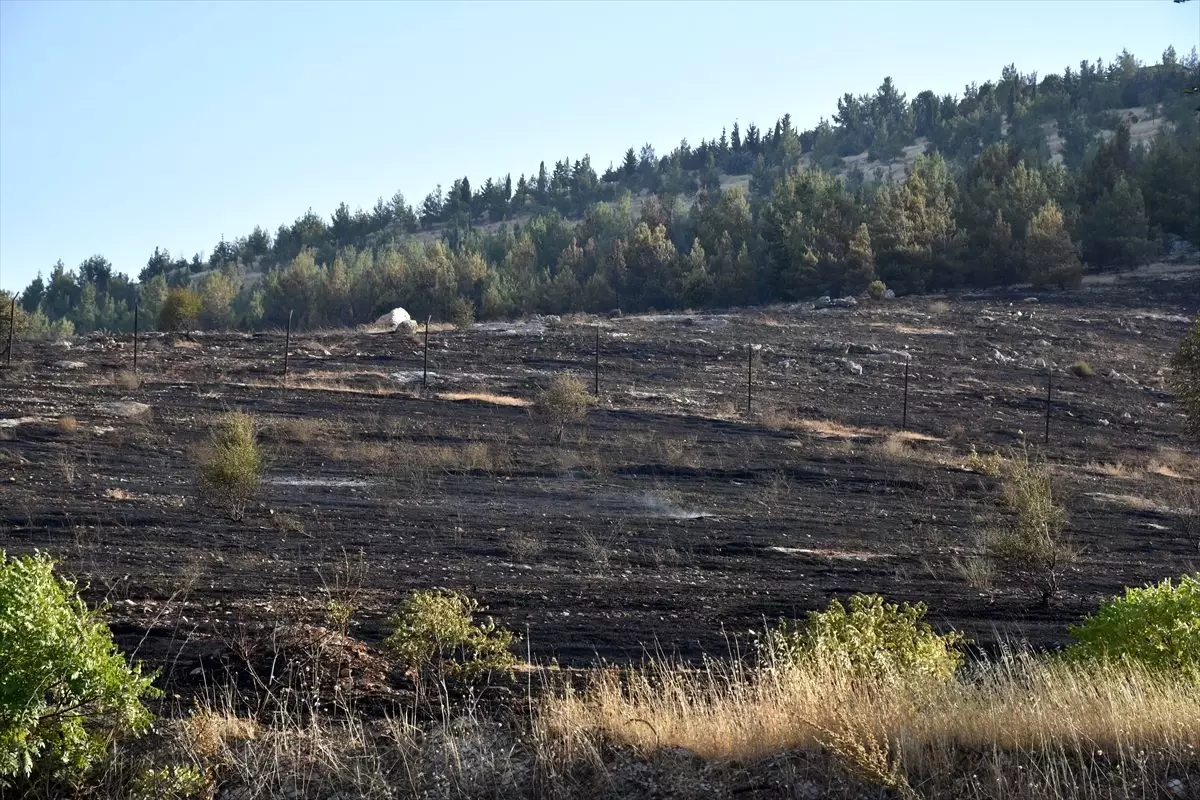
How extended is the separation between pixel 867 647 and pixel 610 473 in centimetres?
1648

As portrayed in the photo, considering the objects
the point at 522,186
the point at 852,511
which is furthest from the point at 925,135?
the point at 852,511

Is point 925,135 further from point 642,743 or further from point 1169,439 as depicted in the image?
point 642,743

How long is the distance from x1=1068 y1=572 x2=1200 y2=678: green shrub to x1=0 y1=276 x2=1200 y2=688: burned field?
10.3ft

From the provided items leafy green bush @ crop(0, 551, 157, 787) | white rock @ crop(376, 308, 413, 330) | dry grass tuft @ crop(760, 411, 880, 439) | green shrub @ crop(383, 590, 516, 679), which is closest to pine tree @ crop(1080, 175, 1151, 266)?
white rock @ crop(376, 308, 413, 330)

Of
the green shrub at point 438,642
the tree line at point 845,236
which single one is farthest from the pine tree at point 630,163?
the green shrub at point 438,642

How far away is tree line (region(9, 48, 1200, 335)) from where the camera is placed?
59.3m

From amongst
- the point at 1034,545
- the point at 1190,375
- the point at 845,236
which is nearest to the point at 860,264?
the point at 845,236

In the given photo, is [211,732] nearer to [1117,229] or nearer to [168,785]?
[168,785]

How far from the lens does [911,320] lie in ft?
157

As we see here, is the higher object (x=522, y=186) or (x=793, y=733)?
(x=522, y=186)

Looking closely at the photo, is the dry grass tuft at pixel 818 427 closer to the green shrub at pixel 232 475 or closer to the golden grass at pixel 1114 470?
the golden grass at pixel 1114 470

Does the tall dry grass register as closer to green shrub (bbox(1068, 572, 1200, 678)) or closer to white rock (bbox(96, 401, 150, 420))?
green shrub (bbox(1068, 572, 1200, 678))

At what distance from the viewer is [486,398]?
3250cm

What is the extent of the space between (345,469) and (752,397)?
48.9 ft
